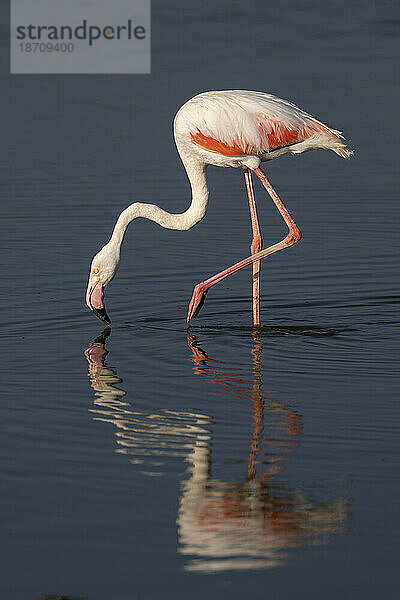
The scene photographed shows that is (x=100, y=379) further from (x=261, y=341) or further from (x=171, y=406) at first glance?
(x=261, y=341)

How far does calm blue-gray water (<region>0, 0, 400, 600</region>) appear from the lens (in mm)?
5617

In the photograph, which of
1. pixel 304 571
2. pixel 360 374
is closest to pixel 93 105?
pixel 360 374

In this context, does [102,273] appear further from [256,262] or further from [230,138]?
[230,138]

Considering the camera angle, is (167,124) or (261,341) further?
(167,124)

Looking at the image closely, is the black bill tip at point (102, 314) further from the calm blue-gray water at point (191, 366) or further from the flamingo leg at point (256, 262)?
the flamingo leg at point (256, 262)

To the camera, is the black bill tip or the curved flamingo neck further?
the curved flamingo neck

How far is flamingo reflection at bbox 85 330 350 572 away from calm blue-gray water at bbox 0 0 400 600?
16 millimetres

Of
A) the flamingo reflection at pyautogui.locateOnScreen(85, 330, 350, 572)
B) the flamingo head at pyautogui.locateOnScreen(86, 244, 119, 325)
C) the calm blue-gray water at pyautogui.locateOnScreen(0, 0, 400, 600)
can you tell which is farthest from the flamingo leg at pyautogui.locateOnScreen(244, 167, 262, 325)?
the flamingo reflection at pyautogui.locateOnScreen(85, 330, 350, 572)

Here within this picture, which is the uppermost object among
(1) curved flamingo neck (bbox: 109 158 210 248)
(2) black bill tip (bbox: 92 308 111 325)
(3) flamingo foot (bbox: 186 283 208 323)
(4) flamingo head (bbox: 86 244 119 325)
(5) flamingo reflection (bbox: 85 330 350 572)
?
(1) curved flamingo neck (bbox: 109 158 210 248)

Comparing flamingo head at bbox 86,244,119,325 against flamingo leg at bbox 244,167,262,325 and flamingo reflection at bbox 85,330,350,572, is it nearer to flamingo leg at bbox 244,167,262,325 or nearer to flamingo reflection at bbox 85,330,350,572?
flamingo leg at bbox 244,167,262,325

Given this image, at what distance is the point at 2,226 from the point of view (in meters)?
13.4

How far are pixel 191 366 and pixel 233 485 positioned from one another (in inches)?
103

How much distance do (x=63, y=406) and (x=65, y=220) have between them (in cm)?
602

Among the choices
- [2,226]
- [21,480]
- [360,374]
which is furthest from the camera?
[2,226]
